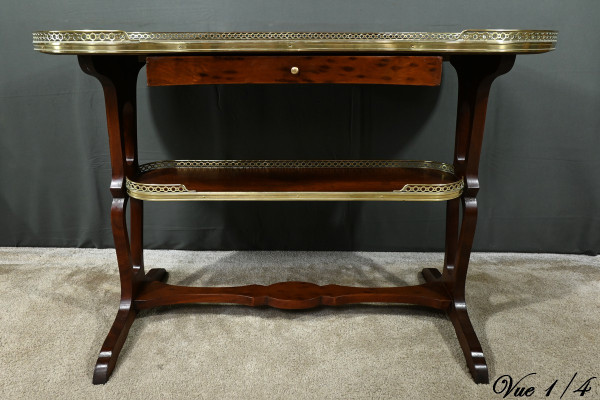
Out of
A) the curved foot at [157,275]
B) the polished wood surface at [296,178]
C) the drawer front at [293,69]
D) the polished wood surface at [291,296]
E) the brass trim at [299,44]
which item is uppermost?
the brass trim at [299,44]

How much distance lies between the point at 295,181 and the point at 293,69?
0.44m

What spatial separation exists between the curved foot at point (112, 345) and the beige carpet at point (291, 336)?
35 mm

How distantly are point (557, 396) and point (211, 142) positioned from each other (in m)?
1.84

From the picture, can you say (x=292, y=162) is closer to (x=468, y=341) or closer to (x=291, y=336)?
(x=291, y=336)

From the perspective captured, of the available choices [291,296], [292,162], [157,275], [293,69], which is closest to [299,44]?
[293,69]

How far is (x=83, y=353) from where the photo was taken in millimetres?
1739

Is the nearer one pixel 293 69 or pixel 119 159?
pixel 293 69

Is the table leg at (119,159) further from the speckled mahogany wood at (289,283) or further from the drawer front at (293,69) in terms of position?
the drawer front at (293,69)

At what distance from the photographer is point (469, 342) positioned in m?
1.71

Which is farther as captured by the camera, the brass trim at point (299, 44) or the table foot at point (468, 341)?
the table foot at point (468, 341)

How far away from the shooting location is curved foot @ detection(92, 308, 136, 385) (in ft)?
5.21

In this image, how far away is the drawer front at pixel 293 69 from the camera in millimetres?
1545

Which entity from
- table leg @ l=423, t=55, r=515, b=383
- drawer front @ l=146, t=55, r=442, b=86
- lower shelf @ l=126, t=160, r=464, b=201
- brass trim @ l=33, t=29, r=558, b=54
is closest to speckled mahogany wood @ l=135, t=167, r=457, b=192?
lower shelf @ l=126, t=160, r=464, b=201

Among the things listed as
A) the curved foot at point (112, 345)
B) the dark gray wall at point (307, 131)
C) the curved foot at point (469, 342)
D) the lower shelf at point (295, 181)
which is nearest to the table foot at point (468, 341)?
the curved foot at point (469, 342)
